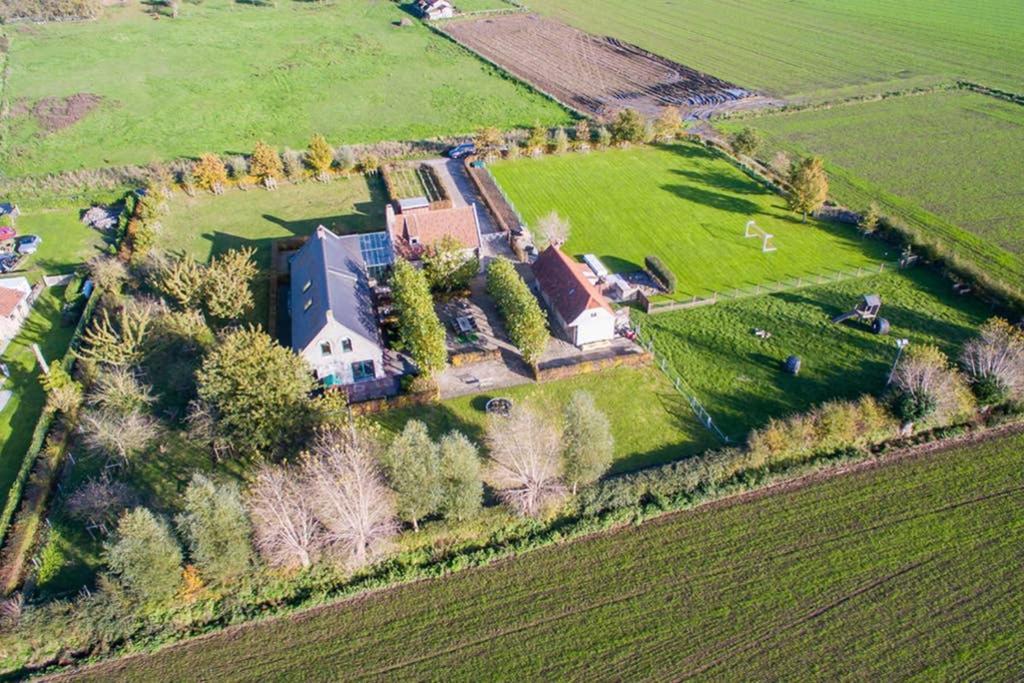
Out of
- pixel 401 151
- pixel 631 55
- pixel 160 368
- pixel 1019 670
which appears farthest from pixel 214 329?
pixel 631 55

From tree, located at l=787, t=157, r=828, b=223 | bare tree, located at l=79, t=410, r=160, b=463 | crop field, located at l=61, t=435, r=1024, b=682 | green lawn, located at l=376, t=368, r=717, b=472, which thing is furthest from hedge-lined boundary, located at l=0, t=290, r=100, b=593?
tree, located at l=787, t=157, r=828, b=223

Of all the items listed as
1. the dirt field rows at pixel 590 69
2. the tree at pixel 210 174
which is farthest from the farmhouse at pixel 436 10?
the tree at pixel 210 174

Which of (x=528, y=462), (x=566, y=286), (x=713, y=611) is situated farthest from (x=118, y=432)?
(x=713, y=611)

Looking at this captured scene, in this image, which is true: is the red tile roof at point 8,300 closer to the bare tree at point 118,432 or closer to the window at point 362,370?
the bare tree at point 118,432

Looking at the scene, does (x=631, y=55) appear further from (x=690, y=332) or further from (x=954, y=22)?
(x=690, y=332)

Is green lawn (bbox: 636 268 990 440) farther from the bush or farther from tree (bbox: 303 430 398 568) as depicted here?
tree (bbox: 303 430 398 568)

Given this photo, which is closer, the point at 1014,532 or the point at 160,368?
the point at 1014,532

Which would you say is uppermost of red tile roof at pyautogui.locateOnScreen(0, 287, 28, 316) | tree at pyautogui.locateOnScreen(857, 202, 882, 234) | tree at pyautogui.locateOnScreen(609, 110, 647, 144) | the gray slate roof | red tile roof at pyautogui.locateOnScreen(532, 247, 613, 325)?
tree at pyautogui.locateOnScreen(609, 110, 647, 144)

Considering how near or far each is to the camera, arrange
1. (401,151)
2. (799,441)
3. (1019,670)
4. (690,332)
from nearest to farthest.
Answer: (1019,670) < (799,441) < (690,332) < (401,151)
